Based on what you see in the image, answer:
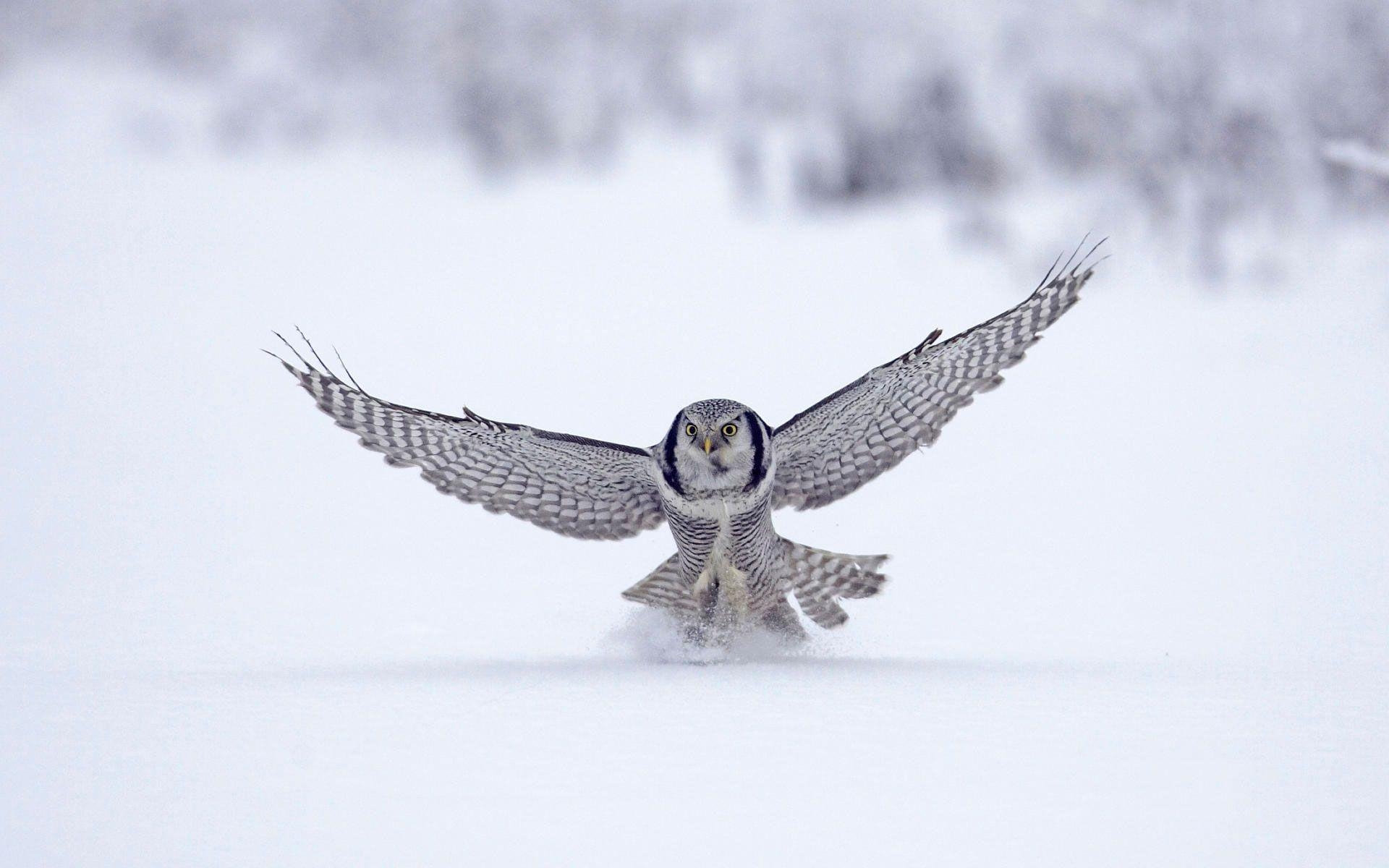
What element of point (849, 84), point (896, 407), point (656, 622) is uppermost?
point (849, 84)

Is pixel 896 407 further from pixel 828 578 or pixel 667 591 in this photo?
pixel 667 591

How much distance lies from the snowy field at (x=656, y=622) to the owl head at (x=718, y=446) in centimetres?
59

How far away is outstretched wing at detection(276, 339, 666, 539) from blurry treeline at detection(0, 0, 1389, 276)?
9532 mm

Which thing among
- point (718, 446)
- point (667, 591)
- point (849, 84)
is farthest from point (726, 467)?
point (849, 84)

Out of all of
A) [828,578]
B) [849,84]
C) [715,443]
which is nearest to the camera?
[715,443]

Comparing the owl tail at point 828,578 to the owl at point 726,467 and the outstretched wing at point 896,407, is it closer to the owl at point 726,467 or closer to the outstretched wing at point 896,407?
the owl at point 726,467

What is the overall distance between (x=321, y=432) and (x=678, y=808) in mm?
8211

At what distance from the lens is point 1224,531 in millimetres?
6754

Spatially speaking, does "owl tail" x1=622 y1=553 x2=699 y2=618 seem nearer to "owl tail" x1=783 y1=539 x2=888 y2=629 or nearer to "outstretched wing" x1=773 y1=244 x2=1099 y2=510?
"owl tail" x1=783 y1=539 x2=888 y2=629

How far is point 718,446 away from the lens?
4359 mm

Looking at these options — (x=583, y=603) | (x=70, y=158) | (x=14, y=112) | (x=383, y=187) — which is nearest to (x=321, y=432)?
(x=583, y=603)

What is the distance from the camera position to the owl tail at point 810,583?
4.68 m

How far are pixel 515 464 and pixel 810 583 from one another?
3.34 ft

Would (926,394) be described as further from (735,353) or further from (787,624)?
(735,353)
